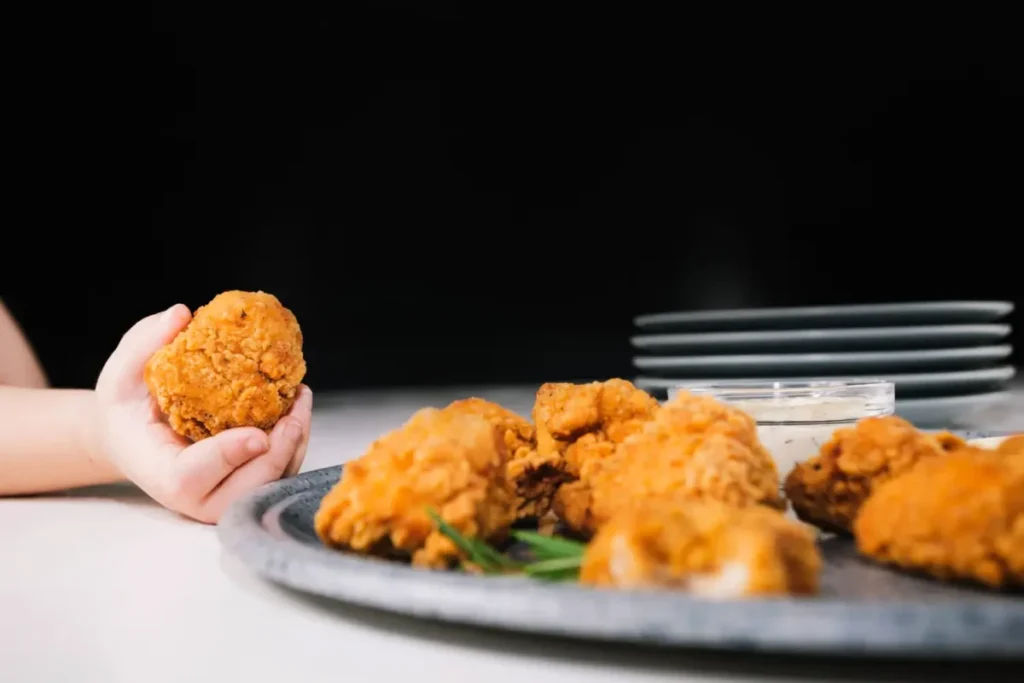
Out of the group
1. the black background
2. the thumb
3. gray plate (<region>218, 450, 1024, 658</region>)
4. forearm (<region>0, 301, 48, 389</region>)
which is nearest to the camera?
gray plate (<region>218, 450, 1024, 658</region>)

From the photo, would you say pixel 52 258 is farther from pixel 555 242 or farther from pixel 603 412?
pixel 603 412

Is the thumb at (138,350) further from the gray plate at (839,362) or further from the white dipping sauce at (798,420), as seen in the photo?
the gray plate at (839,362)

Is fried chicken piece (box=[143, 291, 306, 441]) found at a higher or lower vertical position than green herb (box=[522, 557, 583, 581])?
higher

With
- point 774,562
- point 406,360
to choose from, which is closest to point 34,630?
point 774,562

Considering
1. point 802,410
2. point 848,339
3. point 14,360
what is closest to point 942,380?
point 848,339

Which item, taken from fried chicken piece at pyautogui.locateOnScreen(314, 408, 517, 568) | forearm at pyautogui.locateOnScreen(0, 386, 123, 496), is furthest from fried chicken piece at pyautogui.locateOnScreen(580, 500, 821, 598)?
forearm at pyautogui.locateOnScreen(0, 386, 123, 496)

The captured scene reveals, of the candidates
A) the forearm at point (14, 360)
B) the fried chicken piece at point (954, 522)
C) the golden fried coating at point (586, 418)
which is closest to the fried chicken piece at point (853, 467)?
the fried chicken piece at point (954, 522)

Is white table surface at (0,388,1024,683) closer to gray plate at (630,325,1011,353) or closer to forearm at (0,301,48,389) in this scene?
forearm at (0,301,48,389)
